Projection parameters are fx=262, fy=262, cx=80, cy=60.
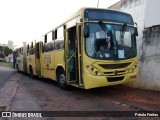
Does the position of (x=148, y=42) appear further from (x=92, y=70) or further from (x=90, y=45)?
(x=92, y=70)

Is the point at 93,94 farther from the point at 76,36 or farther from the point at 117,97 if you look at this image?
the point at 76,36

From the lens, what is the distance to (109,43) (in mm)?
9500

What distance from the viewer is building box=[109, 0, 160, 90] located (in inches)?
443

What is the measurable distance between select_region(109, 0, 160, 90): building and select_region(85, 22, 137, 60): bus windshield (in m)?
Answer: 1.79

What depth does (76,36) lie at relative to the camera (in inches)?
388

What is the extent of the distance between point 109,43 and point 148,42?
3063 mm

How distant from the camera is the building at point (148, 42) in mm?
11242

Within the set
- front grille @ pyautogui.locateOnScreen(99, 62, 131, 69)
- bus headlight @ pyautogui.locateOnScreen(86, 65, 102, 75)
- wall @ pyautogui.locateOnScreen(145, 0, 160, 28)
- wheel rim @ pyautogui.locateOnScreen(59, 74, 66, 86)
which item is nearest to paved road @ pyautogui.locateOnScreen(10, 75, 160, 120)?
wheel rim @ pyautogui.locateOnScreen(59, 74, 66, 86)

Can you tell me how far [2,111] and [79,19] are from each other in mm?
4285

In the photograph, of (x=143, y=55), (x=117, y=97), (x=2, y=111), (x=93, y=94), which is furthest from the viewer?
(x=143, y=55)

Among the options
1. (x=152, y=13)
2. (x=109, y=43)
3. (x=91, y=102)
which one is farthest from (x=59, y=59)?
(x=152, y=13)

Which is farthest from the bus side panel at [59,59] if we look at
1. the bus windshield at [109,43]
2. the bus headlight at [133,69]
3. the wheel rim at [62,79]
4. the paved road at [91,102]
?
the bus headlight at [133,69]

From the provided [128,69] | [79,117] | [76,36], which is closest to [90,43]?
[76,36]

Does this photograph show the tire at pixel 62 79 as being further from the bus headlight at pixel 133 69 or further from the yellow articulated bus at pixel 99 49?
the bus headlight at pixel 133 69
